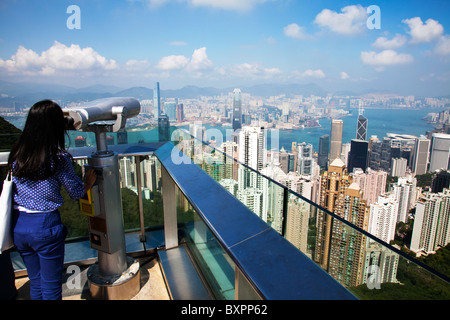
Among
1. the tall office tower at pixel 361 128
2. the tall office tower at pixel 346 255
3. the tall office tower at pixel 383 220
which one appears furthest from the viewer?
the tall office tower at pixel 361 128

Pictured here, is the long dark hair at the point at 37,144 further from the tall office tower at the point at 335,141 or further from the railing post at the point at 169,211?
the tall office tower at the point at 335,141

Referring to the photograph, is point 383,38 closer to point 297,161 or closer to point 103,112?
point 297,161

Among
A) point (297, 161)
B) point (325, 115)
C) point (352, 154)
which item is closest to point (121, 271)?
point (297, 161)

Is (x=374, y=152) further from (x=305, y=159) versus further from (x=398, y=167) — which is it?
(x=305, y=159)

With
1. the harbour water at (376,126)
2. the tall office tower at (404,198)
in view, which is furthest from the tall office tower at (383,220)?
the harbour water at (376,126)

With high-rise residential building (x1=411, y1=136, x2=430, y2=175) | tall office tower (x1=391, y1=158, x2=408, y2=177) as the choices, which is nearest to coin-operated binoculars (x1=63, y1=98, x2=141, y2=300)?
tall office tower (x1=391, y1=158, x2=408, y2=177)

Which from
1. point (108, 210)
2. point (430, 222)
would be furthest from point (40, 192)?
point (430, 222)

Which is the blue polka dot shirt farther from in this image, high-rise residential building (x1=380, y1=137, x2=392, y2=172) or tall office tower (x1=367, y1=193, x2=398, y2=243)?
high-rise residential building (x1=380, y1=137, x2=392, y2=172)
